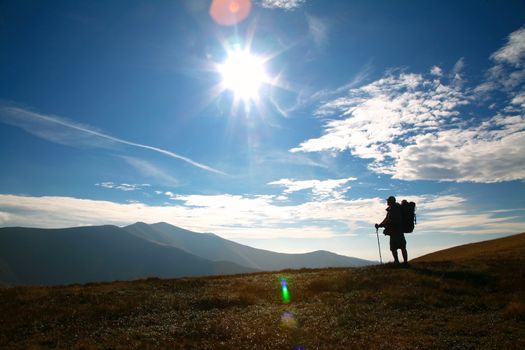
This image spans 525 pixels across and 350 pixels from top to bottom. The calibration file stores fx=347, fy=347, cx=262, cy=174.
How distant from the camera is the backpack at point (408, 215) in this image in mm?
27344

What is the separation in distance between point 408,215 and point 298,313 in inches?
588

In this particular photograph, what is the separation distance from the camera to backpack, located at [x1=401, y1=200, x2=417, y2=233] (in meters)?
27.3

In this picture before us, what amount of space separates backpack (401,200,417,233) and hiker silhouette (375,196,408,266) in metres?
0.48

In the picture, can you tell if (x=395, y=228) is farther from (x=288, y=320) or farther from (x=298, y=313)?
(x=288, y=320)

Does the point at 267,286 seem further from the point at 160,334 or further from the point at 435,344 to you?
the point at 435,344

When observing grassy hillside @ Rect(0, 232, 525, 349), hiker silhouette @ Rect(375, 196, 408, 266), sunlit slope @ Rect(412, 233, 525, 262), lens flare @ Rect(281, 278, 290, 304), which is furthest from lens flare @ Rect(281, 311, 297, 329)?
sunlit slope @ Rect(412, 233, 525, 262)

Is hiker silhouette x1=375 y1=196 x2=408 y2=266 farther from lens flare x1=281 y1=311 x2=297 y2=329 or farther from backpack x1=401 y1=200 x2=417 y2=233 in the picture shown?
lens flare x1=281 y1=311 x2=297 y2=329

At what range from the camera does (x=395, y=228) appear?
88.9 feet

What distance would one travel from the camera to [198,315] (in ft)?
56.9

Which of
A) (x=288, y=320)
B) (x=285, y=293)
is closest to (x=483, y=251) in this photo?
(x=285, y=293)

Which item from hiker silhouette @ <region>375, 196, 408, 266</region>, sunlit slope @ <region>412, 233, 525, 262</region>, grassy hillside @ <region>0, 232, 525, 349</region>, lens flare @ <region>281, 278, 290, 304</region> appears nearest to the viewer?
grassy hillside @ <region>0, 232, 525, 349</region>

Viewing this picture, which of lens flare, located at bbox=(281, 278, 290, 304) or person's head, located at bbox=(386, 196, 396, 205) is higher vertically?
person's head, located at bbox=(386, 196, 396, 205)

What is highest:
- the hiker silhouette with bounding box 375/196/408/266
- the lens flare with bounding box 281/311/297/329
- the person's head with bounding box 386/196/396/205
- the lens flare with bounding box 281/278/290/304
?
the person's head with bounding box 386/196/396/205

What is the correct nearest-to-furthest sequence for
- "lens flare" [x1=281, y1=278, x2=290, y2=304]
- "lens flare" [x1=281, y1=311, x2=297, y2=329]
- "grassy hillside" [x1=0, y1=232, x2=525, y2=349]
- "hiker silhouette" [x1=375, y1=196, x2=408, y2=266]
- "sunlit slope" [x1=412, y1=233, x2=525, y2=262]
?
"grassy hillside" [x1=0, y1=232, x2=525, y2=349]
"lens flare" [x1=281, y1=311, x2=297, y2=329]
"lens flare" [x1=281, y1=278, x2=290, y2=304]
"hiker silhouette" [x1=375, y1=196, x2=408, y2=266]
"sunlit slope" [x1=412, y1=233, x2=525, y2=262]
